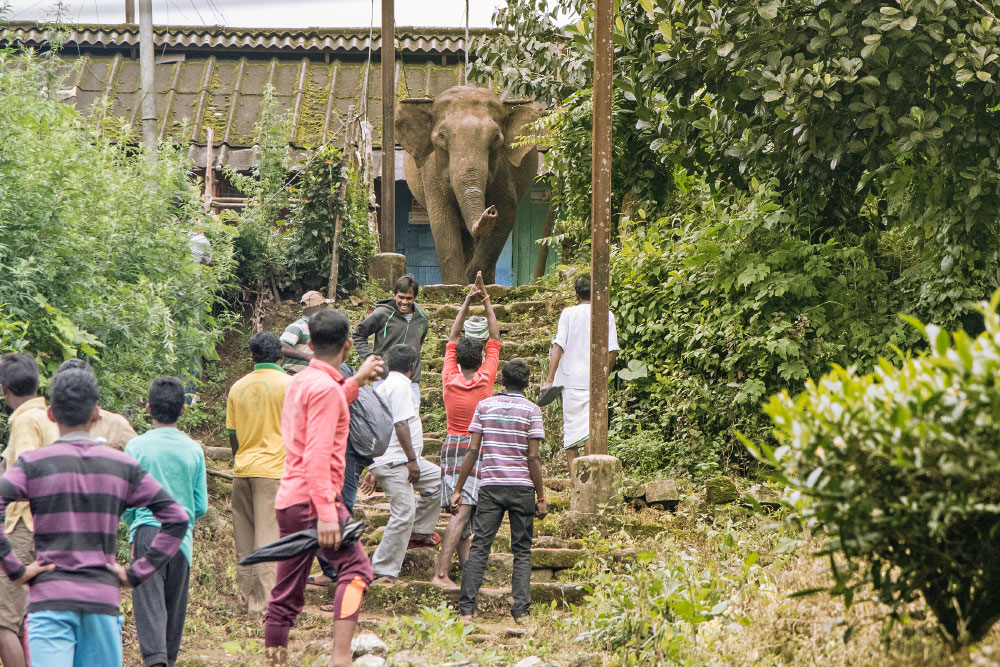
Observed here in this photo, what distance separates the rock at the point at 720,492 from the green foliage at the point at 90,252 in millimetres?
3955

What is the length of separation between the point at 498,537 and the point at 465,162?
6.93m

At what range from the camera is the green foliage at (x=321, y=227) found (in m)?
12.3

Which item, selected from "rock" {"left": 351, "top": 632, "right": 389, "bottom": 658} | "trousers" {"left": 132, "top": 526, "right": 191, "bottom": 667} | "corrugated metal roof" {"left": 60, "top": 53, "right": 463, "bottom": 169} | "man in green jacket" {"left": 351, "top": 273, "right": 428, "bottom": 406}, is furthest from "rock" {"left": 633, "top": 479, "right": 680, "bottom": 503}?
"corrugated metal roof" {"left": 60, "top": 53, "right": 463, "bottom": 169}

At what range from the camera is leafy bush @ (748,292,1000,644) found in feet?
10.6

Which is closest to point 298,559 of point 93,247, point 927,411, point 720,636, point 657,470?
point 720,636

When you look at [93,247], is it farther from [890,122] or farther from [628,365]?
[890,122]

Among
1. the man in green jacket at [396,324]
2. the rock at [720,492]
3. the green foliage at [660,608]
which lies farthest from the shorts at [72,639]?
the rock at [720,492]

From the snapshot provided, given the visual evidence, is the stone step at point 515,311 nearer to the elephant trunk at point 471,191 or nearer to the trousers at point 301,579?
the elephant trunk at point 471,191

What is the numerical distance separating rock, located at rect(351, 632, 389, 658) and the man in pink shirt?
2.92 ft

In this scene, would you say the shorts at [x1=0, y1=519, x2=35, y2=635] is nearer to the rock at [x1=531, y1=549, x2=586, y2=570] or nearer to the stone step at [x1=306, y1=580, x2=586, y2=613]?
the stone step at [x1=306, y1=580, x2=586, y2=613]

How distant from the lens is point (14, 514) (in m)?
5.34

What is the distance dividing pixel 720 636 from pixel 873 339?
378 cm

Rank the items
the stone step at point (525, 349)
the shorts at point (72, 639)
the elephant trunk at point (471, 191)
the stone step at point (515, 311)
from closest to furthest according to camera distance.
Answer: the shorts at point (72, 639) < the stone step at point (525, 349) < the stone step at point (515, 311) < the elephant trunk at point (471, 191)

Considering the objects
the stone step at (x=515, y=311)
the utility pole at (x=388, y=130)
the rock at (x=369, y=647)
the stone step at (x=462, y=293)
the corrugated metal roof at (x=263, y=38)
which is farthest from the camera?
the corrugated metal roof at (x=263, y=38)
